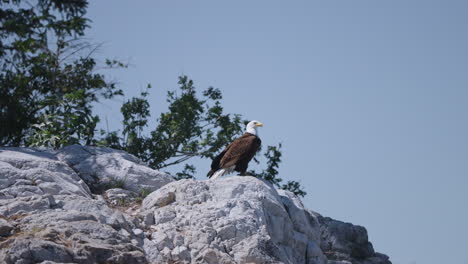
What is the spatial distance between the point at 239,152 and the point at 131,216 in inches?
143

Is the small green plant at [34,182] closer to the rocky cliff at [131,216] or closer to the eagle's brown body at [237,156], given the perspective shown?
the rocky cliff at [131,216]

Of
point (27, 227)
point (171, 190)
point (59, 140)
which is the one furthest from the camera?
point (59, 140)

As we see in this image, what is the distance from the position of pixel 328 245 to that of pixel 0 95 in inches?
322

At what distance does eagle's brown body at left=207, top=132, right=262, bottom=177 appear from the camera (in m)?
13.4

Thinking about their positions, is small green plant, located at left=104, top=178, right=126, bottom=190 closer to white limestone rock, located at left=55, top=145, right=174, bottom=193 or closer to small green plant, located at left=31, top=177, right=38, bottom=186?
white limestone rock, located at left=55, top=145, right=174, bottom=193

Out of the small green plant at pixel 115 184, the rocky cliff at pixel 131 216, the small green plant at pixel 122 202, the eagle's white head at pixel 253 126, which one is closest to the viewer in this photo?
the rocky cliff at pixel 131 216

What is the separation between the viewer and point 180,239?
9719mm

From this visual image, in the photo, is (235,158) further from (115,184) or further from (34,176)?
(34,176)

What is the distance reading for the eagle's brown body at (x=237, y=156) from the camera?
43.8 feet

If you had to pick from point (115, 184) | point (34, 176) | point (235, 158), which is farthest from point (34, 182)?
point (235, 158)

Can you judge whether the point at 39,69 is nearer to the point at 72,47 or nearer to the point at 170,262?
the point at 72,47

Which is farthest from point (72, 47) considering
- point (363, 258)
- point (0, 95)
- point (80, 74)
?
point (363, 258)

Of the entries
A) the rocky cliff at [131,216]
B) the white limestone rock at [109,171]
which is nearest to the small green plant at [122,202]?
the rocky cliff at [131,216]

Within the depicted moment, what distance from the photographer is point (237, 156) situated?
13375 millimetres
